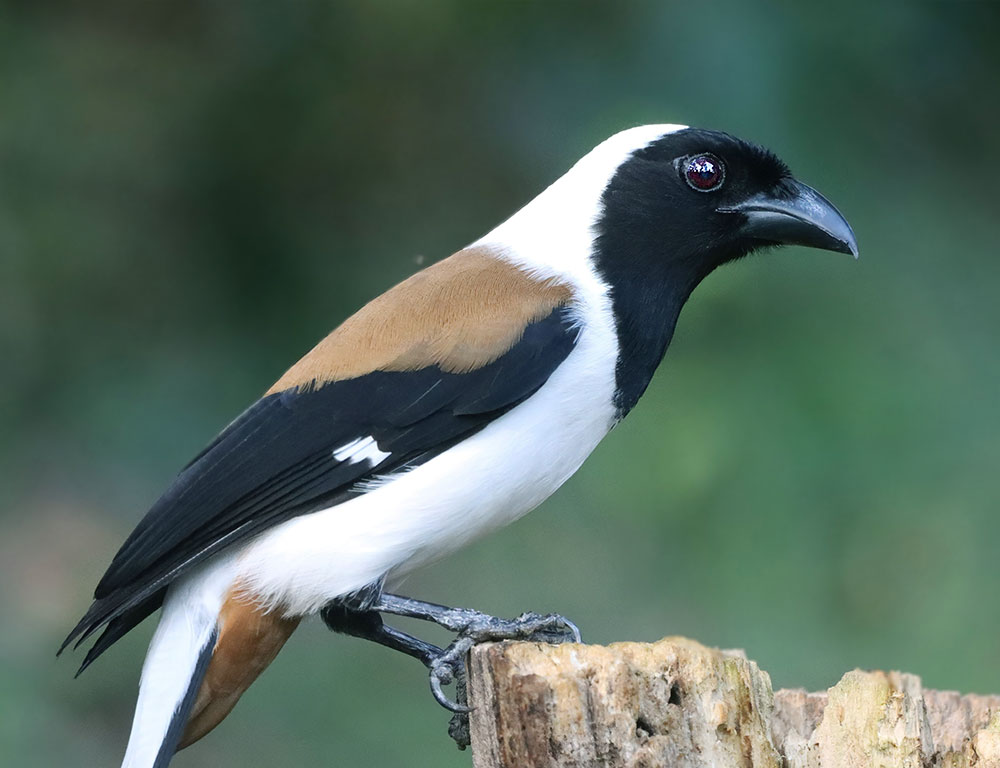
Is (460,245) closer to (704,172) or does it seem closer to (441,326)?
(704,172)

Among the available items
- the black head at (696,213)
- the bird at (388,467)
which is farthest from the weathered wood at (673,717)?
the black head at (696,213)

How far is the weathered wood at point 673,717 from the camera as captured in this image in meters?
2.55

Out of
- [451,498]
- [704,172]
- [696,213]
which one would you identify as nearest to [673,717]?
[451,498]

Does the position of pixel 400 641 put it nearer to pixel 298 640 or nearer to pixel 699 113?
pixel 298 640

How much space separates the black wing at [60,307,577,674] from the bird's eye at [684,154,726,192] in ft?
1.96

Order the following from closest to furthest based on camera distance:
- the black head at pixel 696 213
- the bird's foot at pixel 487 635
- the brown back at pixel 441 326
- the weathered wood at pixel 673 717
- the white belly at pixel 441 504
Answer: the weathered wood at pixel 673 717 < the bird's foot at pixel 487 635 < the white belly at pixel 441 504 < the brown back at pixel 441 326 < the black head at pixel 696 213

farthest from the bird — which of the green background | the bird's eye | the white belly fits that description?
the green background

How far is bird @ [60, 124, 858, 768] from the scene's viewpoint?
3162 mm

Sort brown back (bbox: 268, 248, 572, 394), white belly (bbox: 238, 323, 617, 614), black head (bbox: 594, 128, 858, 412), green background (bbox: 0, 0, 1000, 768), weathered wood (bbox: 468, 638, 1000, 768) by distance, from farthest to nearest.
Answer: green background (bbox: 0, 0, 1000, 768) → black head (bbox: 594, 128, 858, 412) → brown back (bbox: 268, 248, 572, 394) → white belly (bbox: 238, 323, 617, 614) → weathered wood (bbox: 468, 638, 1000, 768)

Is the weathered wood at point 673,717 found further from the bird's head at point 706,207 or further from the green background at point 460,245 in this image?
the green background at point 460,245

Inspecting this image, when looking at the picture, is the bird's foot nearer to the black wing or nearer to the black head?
the black wing

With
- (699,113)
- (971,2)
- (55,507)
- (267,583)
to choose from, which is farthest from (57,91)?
(971,2)

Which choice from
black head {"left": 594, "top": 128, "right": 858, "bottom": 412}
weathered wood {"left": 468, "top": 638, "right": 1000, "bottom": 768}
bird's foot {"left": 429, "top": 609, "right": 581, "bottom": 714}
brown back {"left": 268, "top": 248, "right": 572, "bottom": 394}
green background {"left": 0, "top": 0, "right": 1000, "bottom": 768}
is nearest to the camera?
weathered wood {"left": 468, "top": 638, "right": 1000, "bottom": 768}

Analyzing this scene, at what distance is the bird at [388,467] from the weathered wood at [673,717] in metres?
0.36
